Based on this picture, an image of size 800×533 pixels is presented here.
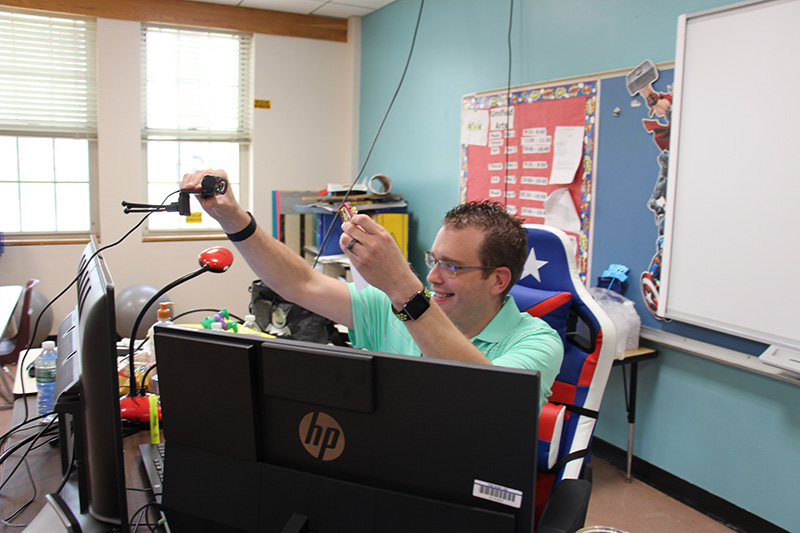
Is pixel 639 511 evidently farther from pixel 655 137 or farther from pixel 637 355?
pixel 655 137

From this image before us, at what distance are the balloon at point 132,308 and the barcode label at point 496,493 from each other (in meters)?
3.93

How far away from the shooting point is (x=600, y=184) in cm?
282

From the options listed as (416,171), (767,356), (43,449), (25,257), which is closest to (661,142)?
(767,356)

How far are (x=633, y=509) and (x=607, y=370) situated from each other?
1.36 m

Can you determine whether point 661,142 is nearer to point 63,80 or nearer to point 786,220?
point 786,220

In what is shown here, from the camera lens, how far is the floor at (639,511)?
240 centimetres

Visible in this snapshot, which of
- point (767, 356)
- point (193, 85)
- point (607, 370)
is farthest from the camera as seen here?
point (193, 85)

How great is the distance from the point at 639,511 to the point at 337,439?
2.23 meters

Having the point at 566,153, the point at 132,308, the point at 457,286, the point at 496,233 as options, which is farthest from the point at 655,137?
the point at 132,308

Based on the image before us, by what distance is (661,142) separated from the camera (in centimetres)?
254

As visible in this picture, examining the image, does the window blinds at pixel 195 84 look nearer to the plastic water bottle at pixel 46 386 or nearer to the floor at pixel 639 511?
the plastic water bottle at pixel 46 386

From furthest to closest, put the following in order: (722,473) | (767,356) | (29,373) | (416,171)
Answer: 1. (416,171)
2. (722,473)
3. (767,356)
4. (29,373)

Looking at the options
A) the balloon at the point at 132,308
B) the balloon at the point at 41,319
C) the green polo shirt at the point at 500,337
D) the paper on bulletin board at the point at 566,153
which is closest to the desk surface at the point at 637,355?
the paper on bulletin board at the point at 566,153

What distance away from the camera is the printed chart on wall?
2912 mm
